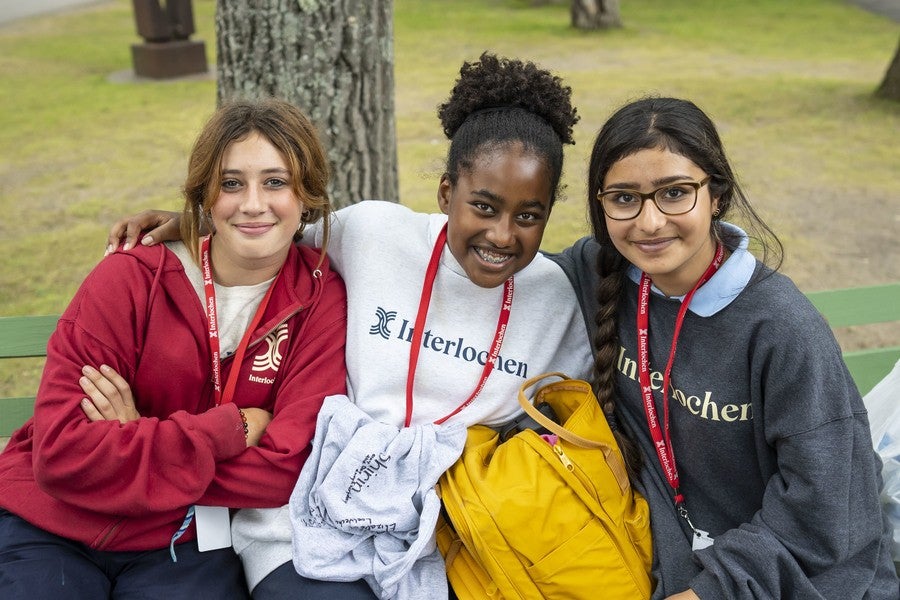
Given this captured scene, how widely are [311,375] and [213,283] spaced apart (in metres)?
0.39

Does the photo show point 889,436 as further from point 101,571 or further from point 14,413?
point 14,413

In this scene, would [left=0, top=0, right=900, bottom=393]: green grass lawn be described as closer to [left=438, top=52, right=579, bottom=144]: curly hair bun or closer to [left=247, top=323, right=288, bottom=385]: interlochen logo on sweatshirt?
[left=438, top=52, right=579, bottom=144]: curly hair bun

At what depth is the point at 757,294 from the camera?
2217 mm

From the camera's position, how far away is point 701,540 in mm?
2404

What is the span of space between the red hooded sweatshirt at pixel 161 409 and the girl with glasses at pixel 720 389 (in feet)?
2.85

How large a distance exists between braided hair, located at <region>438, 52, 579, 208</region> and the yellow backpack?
684 mm

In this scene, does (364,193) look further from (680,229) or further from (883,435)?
(883,435)

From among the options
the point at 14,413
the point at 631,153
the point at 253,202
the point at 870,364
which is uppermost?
the point at 631,153

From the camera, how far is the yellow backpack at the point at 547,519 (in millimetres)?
2256

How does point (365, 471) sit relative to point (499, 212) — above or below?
below

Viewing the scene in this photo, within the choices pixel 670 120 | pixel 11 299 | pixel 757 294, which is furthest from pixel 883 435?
pixel 11 299

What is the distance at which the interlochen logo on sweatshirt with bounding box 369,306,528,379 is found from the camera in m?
2.58

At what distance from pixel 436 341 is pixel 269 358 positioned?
1.59 ft

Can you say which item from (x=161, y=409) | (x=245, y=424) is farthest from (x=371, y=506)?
(x=161, y=409)
